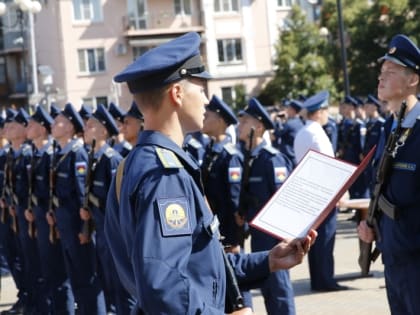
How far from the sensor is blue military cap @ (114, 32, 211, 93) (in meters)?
3.72

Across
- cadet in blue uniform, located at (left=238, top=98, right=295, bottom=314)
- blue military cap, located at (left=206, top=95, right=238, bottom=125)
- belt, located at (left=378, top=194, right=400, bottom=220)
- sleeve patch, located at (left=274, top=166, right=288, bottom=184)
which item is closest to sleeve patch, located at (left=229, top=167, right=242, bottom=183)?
cadet in blue uniform, located at (left=238, top=98, right=295, bottom=314)

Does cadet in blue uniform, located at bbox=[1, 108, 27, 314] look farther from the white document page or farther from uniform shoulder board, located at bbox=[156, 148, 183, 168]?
uniform shoulder board, located at bbox=[156, 148, 183, 168]

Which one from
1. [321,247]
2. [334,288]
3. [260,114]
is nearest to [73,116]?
[260,114]

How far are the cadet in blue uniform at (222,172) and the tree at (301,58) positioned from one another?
3901 centimetres

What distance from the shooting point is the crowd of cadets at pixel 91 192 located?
880 centimetres

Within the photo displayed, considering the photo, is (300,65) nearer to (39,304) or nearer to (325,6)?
(325,6)

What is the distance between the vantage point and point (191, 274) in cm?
360

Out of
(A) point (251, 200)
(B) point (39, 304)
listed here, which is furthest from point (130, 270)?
(B) point (39, 304)

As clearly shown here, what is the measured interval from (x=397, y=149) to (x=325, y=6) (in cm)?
4597

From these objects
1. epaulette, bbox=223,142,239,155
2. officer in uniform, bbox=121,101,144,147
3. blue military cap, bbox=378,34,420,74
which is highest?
blue military cap, bbox=378,34,420,74

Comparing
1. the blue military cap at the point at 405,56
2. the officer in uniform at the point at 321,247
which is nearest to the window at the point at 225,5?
the officer in uniform at the point at 321,247

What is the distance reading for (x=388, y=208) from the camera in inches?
233

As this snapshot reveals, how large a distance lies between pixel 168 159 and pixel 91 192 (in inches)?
223

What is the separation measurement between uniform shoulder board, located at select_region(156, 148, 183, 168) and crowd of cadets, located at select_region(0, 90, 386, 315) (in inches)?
184
